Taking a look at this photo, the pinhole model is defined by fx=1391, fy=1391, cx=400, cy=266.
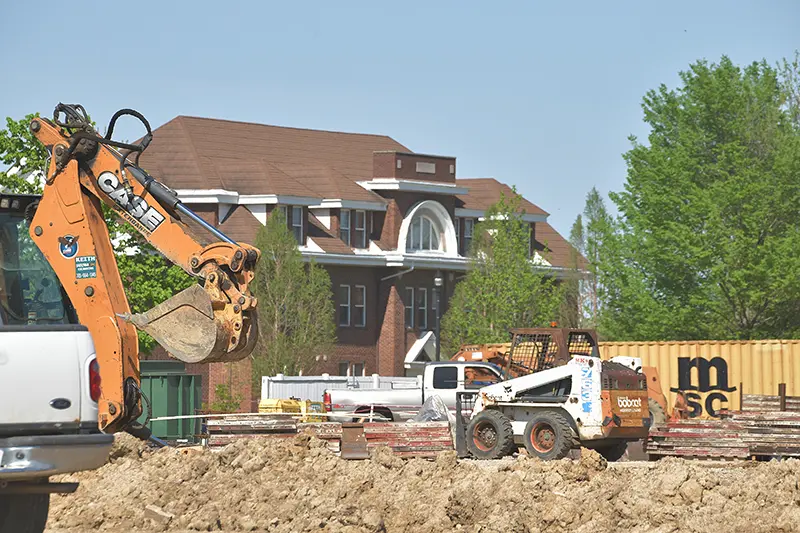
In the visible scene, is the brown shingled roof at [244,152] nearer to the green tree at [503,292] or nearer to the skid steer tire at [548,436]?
the green tree at [503,292]

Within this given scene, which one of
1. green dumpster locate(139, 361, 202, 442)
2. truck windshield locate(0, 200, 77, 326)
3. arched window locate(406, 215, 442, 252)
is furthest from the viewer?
arched window locate(406, 215, 442, 252)

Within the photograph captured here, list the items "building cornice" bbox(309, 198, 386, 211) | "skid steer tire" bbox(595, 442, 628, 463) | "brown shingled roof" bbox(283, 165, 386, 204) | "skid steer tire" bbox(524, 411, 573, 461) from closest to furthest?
"skid steer tire" bbox(524, 411, 573, 461) → "skid steer tire" bbox(595, 442, 628, 463) → "building cornice" bbox(309, 198, 386, 211) → "brown shingled roof" bbox(283, 165, 386, 204)

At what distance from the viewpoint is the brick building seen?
192 ft

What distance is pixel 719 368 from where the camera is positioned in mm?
37500

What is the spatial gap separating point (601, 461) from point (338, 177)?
45.6 meters

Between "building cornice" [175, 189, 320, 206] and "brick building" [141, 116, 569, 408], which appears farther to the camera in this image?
"brick building" [141, 116, 569, 408]

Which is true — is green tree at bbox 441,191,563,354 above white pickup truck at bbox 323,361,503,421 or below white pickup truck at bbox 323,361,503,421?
above

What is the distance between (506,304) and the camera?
54.7m

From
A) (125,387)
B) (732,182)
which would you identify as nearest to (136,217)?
(125,387)

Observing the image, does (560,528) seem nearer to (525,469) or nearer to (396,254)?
(525,469)

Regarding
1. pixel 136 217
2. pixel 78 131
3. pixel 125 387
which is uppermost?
pixel 78 131

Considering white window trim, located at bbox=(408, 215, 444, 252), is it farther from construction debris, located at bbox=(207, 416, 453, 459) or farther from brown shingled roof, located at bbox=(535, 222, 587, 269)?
construction debris, located at bbox=(207, 416, 453, 459)

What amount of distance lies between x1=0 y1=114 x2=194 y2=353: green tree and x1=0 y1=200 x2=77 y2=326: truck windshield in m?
21.7

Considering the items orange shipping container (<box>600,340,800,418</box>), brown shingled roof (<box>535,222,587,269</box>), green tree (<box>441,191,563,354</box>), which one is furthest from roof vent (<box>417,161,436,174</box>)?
orange shipping container (<box>600,340,800,418</box>)
